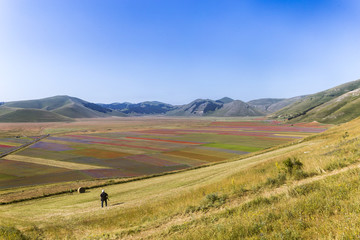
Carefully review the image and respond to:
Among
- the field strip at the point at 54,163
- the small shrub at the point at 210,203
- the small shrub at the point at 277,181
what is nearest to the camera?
the small shrub at the point at 210,203

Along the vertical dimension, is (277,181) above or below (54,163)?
above

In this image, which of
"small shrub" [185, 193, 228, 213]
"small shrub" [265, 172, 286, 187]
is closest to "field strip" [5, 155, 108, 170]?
"small shrub" [185, 193, 228, 213]

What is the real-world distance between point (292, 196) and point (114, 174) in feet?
137

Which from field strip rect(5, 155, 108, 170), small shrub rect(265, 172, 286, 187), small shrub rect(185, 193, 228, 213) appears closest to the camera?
small shrub rect(185, 193, 228, 213)

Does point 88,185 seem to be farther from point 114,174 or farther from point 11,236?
point 11,236

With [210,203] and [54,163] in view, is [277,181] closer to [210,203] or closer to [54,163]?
[210,203]

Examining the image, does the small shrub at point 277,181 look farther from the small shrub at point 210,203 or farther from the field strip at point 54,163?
the field strip at point 54,163

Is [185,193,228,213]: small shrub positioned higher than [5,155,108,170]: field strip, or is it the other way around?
[185,193,228,213]: small shrub

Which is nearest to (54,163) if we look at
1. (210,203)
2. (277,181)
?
(210,203)

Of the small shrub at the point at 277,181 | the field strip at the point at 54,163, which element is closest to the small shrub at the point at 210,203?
the small shrub at the point at 277,181

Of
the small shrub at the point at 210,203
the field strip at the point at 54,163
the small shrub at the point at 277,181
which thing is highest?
the small shrub at the point at 277,181

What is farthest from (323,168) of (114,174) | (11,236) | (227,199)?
(114,174)

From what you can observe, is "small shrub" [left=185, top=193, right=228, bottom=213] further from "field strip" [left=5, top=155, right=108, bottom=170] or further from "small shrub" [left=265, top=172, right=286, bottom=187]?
"field strip" [left=5, top=155, right=108, bottom=170]

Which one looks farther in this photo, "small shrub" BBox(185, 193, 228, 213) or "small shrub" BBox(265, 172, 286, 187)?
"small shrub" BBox(265, 172, 286, 187)
